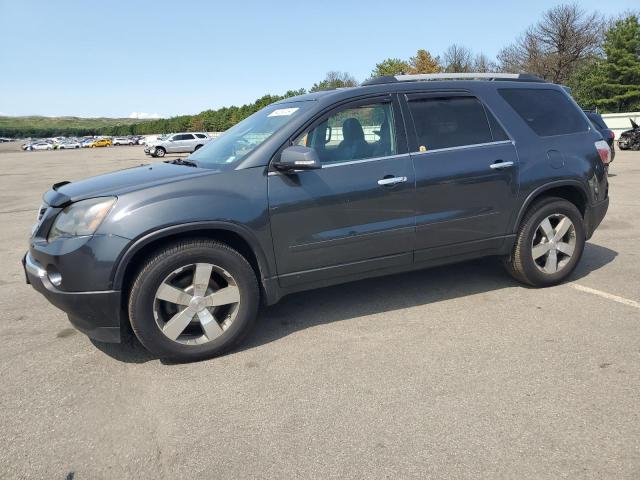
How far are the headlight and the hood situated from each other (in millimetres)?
54

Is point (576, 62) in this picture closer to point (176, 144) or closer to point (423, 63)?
point (423, 63)

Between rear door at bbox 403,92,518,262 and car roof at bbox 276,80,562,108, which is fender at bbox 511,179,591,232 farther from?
car roof at bbox 276,80,562,108

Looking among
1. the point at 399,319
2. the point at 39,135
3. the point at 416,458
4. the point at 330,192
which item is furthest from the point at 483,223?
the point at 39,135

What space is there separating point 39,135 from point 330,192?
17000 centimetres

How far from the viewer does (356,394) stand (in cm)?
299

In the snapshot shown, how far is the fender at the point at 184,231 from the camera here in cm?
321

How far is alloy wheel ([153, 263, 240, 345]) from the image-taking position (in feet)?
11.0

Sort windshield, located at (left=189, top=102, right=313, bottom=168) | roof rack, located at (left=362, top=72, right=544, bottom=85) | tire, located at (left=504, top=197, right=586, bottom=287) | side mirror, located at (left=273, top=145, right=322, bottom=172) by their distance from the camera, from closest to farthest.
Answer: side mirror, located at (left=273, top=145, right=322, bottom=172) < windshield, located at (left=189, top=102, right=313, bottom=168) < roof rack, located at (left=362, top=72, right=544, bottom=85) < tire, located at (left=504, top=197, right=586, bottom=287)

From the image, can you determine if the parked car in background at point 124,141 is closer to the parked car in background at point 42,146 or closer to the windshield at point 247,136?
the parked car in background at point 42,146

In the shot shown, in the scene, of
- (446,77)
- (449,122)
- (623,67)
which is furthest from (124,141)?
(449,122)

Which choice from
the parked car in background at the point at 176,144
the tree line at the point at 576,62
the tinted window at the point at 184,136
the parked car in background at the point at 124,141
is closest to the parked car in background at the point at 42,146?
the parked car in background at the point at 124,141

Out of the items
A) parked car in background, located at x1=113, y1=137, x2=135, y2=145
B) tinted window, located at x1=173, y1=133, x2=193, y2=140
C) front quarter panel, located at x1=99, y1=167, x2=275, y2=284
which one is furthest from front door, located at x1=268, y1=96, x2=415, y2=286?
parked car in background, located at x1=113, y1=137, x2=135, y2=145

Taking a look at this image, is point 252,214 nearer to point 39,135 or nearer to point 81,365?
point 81,365

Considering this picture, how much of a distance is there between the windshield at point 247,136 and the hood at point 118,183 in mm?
239
